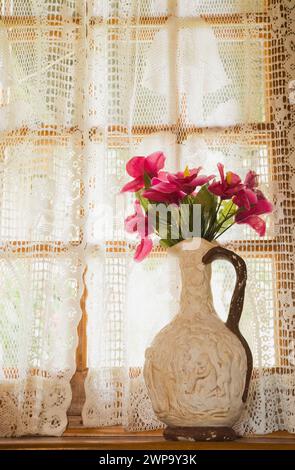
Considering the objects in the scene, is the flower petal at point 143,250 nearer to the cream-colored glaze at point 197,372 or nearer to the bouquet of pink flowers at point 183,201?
the bouquet of pink flowers at point 183,201

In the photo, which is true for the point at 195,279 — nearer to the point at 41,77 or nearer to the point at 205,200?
the point at 205,200

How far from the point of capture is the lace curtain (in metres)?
1.40

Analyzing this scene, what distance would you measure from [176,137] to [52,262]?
1.35 ft

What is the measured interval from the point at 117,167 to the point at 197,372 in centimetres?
55

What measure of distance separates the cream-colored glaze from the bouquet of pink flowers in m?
0.17

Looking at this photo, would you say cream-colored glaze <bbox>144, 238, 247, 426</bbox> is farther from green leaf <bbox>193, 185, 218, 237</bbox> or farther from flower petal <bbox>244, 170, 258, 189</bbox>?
flower petal <bbox>244, 170, 258, 189</bbox>

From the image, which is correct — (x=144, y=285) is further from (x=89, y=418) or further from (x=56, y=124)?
(x=56, y=124)

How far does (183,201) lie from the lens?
1296 millimetres

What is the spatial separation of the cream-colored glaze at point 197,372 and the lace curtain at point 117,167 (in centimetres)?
18

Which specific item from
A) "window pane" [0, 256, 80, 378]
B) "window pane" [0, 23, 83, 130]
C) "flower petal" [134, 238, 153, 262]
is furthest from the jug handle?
"window pane" [0, 23, 83, 130]
